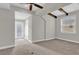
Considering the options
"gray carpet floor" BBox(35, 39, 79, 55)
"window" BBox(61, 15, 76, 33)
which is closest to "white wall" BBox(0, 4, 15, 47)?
"gray carpet floor" BBox(35, 39, 79, 55)

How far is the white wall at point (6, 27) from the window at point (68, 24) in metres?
3.06

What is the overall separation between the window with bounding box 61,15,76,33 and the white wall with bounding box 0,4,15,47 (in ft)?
10.0

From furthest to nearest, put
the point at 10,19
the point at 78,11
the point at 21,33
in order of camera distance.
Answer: the point at 21,33, the point at 78,11, the point at 10,19

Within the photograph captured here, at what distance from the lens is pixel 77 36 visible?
4.00 meters

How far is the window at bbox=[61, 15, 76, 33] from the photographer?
13.5 feet

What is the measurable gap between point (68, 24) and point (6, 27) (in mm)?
3285

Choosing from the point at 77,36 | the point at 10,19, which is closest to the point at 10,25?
the point at 10,19

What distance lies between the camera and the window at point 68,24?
13.5 ft

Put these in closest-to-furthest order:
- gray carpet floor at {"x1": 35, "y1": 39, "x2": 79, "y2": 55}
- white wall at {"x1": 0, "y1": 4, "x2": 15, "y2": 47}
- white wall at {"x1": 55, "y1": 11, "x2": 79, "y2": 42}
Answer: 1. gray carpet floor at {"x1": 35, "y1": 39, "x2": 79, "y2": 55}
2. white wall at {"x1": 0, "y1": 4, "x2": 15, "y2": 47}
3. white wall at {"x1": 55, "y1": 11, "x2": 79, "y2": 42}

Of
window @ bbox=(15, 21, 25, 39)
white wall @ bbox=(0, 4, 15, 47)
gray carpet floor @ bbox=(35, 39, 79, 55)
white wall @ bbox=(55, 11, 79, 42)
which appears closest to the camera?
gray carpet floor @ bbox=(35, 39, 79, 55)

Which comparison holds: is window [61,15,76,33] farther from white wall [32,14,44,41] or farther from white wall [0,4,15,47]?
white wall [0,4,15,47]

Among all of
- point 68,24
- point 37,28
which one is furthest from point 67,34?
point 37,28

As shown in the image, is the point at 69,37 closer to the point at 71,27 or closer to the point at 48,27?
the point at 71,27

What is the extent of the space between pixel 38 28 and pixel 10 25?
1731mm
